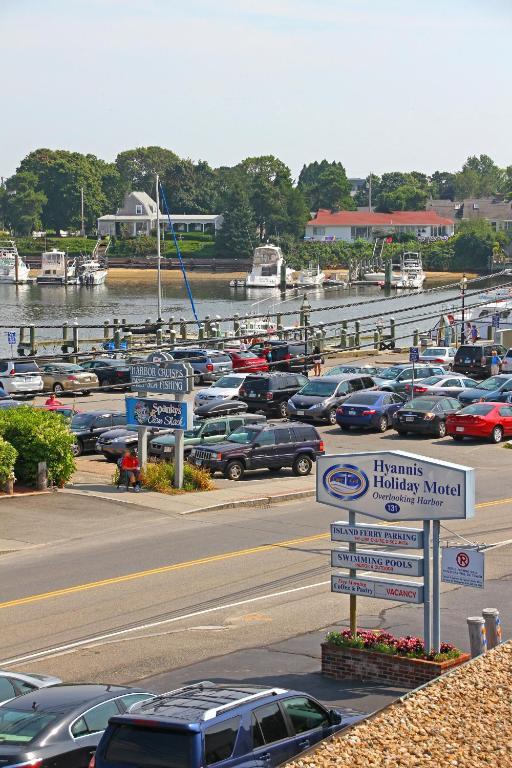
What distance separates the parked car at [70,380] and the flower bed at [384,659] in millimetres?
32555

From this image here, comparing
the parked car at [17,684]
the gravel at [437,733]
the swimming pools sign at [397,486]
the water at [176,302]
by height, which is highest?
the swimming pools sign at [397,486]

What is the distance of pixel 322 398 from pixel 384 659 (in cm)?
2632

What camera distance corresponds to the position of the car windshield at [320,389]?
42500 millimetres

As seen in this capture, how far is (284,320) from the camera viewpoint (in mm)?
113000

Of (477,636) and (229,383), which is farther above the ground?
(477,636)

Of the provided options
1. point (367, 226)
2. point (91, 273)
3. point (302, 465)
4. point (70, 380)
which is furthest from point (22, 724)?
point (367, 226)

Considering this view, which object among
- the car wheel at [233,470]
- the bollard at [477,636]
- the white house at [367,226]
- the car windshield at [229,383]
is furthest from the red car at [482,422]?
the white house at [367,226]

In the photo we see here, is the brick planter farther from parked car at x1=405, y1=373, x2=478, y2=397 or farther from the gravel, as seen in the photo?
parked car at x1=405, y1=373, x2=478, y2=397

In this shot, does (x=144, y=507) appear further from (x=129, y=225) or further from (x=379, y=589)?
(x=129, y=225)

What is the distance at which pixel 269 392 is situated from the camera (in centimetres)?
4322

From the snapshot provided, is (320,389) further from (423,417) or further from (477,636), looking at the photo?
(477,636)

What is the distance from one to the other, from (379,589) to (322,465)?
172 cm

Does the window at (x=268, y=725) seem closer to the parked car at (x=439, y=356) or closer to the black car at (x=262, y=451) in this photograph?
the black car at (x=262, y=451)

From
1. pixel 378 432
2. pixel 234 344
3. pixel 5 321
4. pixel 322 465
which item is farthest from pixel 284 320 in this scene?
pixel 322 465
